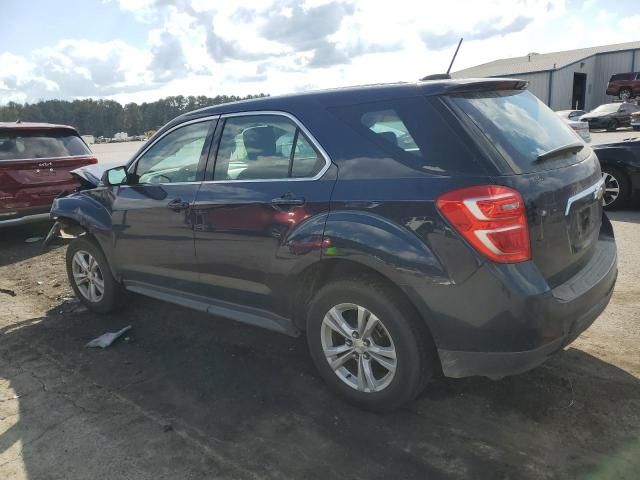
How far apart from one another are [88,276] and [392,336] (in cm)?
332

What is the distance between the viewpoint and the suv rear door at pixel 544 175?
258 cm

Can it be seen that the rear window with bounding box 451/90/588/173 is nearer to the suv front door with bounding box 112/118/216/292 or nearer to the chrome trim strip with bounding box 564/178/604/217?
the chrome trim strip with bounding box 564/178/604/217

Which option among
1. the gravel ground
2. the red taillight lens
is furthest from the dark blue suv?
the gravel ground

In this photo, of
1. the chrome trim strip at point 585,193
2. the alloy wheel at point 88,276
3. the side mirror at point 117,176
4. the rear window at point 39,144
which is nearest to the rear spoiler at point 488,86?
the chrome trim strip at point 585,193

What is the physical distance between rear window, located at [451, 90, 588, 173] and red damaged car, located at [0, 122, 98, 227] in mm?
6644

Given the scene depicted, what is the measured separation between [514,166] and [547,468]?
1451 millimetres

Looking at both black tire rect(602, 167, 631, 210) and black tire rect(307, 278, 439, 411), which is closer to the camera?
black tire rect(307, 278, 439, 411)

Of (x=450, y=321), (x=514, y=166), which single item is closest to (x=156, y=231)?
(x=450, y=321)

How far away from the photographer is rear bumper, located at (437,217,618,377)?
2.49m

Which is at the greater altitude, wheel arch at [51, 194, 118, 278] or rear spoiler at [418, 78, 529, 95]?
rear spoiler at [418, 78, 529, 95]

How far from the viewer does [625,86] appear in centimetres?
3691

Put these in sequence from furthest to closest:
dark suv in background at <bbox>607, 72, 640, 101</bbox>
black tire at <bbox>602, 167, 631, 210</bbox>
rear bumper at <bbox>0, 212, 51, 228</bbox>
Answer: dark suv in background at <bbox>607, 72, 640, 101</bbox> < black tire at <bbox>602, 167, 631, 210</bbox> < rear bumper at <bbox>0, 212, 51, 228</bbox>

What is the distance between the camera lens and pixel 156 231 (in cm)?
404

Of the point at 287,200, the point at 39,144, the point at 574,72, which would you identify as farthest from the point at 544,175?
the point at 574,72
